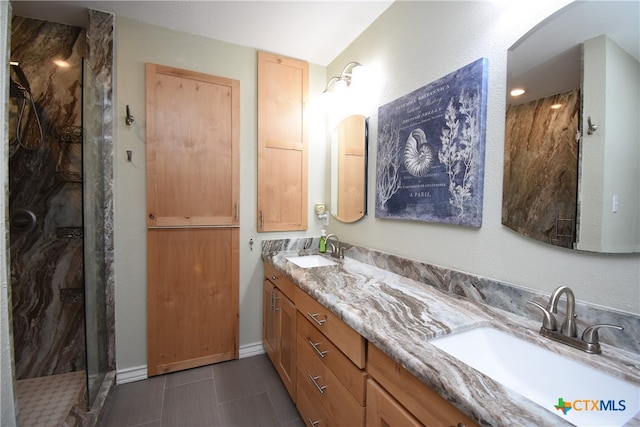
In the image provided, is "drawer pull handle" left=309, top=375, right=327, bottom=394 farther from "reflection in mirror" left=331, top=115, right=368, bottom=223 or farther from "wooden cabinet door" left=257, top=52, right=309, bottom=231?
"wooden cabinet door" left=257, top=52, right=309, bottom=231

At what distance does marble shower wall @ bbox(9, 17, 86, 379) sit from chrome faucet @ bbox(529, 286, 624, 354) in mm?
2732

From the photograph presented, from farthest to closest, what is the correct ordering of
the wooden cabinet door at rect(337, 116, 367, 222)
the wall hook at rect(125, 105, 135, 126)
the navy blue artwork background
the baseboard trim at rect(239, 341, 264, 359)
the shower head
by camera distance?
1. the baseboard trim at rect(239, 341, 264, 359)
2. the wooden cabinet door at rect(337, 116, 367, 222)
3. the wall hook at rect(125, 105, 135, 126)
4. the shower head
5. the navy blue artwork background

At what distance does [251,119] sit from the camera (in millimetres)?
2236

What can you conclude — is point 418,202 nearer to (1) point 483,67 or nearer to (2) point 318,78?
(1) point 483,67

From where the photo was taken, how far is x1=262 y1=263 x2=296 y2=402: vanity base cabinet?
1.62 meters

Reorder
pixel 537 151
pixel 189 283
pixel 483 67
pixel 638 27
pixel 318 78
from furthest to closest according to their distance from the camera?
pixel 318 78
pixel 189 283
pixel 483 67
pixel 537 151
pixel 638 27

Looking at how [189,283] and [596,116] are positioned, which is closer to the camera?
[596,116]

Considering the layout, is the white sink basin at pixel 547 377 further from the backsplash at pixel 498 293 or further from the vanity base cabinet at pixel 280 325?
the vanity base cabinet at pixel 280 325

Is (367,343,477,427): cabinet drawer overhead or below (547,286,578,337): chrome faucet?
below

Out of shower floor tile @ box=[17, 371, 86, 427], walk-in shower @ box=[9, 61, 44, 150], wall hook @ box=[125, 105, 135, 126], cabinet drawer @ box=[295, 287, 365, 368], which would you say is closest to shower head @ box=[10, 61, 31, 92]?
walk-in shower @ box=[9, 61, 44, 150]

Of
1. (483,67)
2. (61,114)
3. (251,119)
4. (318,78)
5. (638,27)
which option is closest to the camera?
(638,27)

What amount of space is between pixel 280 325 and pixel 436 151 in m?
1.43

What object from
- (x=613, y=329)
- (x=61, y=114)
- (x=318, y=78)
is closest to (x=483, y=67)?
(x=613, y=329)

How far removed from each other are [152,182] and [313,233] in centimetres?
134
